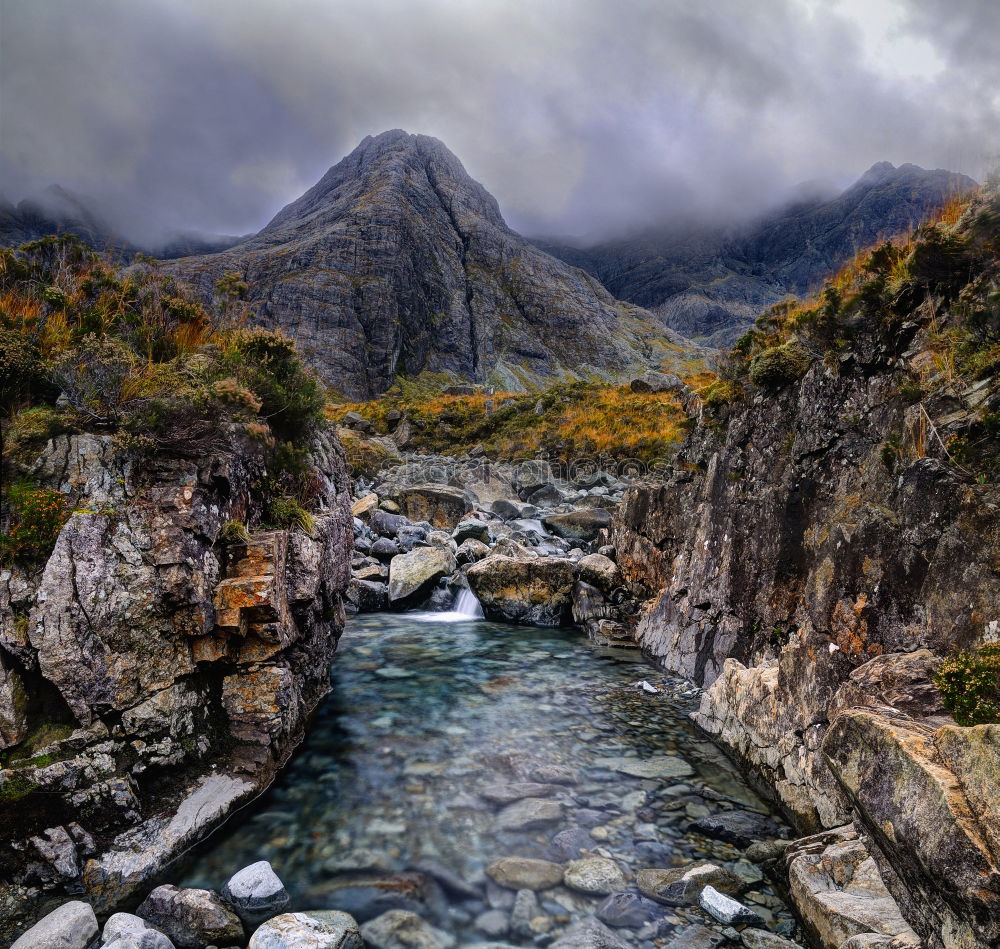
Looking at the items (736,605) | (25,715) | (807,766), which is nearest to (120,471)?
(25,715)

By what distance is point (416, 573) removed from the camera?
52.5ft

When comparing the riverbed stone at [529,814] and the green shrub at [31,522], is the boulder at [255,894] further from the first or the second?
the green shrub at [31,522]

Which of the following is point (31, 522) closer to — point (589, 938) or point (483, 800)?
point (483, 800)

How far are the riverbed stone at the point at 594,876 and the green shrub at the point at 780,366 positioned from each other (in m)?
7.61

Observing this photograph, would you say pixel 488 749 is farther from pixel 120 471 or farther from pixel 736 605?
pixel 120 471

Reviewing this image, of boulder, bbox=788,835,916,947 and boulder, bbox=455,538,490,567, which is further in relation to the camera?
boulder, bbox=455,538,490,567

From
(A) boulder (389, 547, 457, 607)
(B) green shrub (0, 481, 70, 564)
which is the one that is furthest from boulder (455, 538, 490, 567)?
(B) green shrub (0, 481, 70, 564)

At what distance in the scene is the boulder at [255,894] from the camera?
4.64 m

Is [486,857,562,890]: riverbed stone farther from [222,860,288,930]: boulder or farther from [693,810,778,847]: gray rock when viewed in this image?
[222,860,288,930]: boulder

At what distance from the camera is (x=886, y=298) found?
22.3 ft

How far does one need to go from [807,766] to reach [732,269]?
19504 cm

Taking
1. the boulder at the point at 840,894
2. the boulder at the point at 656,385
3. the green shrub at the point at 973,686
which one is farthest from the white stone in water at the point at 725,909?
the boulder at the point at 656,385

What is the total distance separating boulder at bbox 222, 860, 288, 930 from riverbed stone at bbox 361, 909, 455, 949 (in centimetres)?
86

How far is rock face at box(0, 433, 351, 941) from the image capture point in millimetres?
4551
